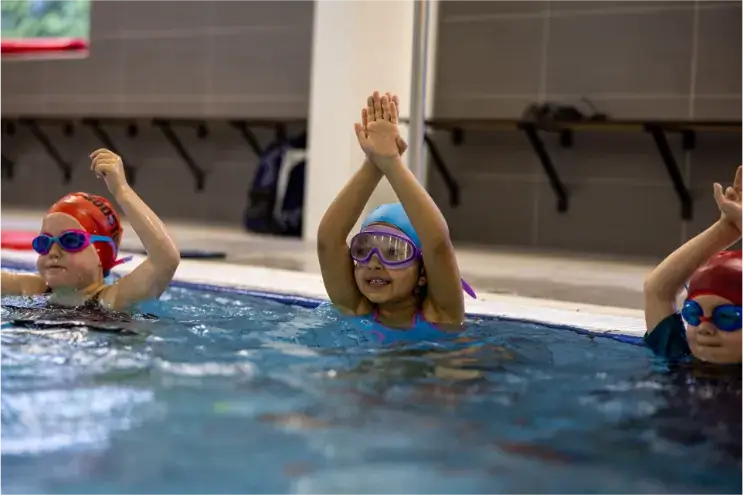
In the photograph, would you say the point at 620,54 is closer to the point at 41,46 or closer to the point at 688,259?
the point at 688,259

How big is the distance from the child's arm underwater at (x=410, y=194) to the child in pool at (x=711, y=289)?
2.35 feet

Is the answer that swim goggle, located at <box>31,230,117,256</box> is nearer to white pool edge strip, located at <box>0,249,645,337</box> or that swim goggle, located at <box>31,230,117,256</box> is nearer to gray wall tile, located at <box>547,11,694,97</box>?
white pool edge strip, located at <box>0,249,645,337</box>

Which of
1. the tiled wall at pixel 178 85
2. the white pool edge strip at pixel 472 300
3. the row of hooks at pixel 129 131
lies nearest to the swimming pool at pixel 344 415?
the white pool edge strip at pixel 472 300

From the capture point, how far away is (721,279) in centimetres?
Answer: 298

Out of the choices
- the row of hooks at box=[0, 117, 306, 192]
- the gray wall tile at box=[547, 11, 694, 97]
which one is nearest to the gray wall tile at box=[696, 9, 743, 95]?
the gray wall tile at box=[547, 11, 694, 97]

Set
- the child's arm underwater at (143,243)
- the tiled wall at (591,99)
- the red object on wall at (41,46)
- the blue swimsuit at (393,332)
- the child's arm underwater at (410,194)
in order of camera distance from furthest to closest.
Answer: the red object on wall at (41,46)
the tiled wall at (591,99)
the child's arm underwater at (143,243)
the blue swimsuit at (393,332)
the child's arm underwater at (410,194)

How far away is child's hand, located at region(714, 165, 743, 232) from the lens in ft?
9.80

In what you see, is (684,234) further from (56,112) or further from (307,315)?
(56,112)

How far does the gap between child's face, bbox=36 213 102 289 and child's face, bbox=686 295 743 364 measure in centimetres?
217

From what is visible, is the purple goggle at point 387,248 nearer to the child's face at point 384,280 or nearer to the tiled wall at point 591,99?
the child's face at point 384,280

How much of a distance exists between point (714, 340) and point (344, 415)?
1271mm

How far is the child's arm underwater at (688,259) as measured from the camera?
306 cm

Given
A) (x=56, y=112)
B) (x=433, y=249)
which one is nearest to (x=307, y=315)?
(x=433, y=249)

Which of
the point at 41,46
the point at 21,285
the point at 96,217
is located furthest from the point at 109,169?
the point at 41,46
